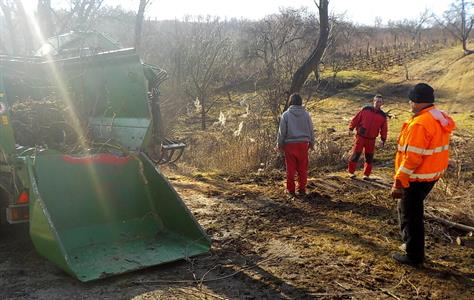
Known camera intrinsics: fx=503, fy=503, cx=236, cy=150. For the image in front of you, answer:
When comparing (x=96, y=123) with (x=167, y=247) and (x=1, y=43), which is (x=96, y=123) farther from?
(x=1, y=43)

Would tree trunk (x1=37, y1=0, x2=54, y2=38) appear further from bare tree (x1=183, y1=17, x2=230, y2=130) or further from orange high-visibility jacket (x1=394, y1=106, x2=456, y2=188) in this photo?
orange high-visibility jacket (x1=394, y1=106, x2=456, y2=188)

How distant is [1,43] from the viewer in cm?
1867

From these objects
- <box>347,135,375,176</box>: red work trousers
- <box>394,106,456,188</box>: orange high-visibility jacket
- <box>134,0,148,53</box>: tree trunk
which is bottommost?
<box>347,135,375,176</box>: red work trousers

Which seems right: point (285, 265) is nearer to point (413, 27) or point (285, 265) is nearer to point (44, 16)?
point (44, 16)

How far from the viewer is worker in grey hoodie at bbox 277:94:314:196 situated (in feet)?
24.2

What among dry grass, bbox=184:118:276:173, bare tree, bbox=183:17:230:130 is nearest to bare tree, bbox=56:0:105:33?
bare tree, bbox=183:17:230:130

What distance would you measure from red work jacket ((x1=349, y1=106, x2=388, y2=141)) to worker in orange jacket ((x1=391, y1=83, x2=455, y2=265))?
3858 mm

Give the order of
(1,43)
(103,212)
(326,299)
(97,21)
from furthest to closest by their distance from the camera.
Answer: (97,21) < (1,43) < (103,212) < (326,299)

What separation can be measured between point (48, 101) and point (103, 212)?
62.6 inches

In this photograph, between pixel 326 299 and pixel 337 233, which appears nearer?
pixel 326 299

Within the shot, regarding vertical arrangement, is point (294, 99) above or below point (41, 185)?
above

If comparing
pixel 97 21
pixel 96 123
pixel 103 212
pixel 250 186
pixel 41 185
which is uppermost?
pixel 97 21

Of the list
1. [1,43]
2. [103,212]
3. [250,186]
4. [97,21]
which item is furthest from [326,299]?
[97,21]

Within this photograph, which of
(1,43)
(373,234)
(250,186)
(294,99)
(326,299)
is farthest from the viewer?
(1,43)
